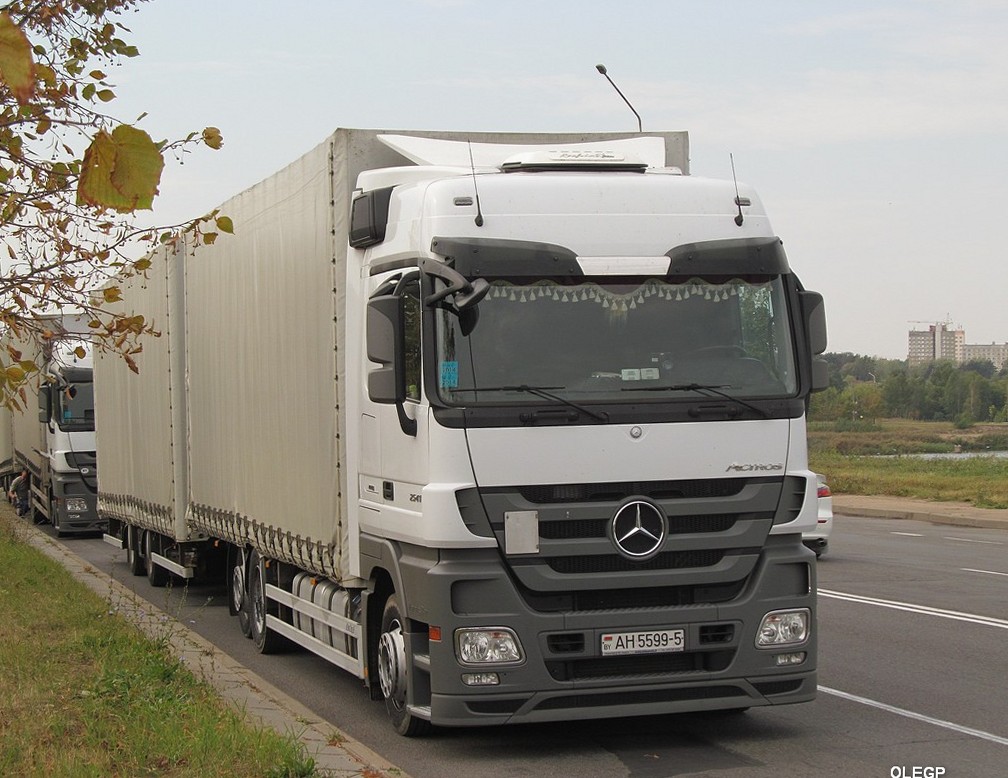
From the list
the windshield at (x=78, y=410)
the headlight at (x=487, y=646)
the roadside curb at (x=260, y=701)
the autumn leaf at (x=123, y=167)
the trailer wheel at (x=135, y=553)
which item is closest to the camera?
the autumn leaf at (x=123, y=167)

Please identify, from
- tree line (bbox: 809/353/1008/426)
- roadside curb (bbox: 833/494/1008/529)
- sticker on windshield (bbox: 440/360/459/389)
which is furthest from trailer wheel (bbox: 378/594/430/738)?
tree line (bbox: 809/353/1008/426)

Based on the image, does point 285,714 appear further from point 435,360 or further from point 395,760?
point 435,360

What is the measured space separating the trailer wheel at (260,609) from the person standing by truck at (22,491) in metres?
21.7

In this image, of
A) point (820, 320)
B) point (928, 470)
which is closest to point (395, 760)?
point (820, 320)

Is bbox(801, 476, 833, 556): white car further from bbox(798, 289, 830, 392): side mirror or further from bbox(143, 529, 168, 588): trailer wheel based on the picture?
bbox(798, 289, 830, 392): side mirror

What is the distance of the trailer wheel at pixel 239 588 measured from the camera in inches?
504

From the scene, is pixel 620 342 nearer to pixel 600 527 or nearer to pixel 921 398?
pixel 600 527

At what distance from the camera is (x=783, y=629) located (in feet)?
26.0

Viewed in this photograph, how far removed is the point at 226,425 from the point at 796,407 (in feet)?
20.5

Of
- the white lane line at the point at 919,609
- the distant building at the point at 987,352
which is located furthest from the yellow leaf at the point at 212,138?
the distant building at the point at 987,352

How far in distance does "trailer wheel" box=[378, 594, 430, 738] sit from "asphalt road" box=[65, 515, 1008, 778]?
0.12 metres

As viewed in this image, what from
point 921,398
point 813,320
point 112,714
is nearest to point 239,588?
point 112,714

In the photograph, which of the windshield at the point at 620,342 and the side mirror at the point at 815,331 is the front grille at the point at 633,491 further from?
the side mirror at the point at 815,331

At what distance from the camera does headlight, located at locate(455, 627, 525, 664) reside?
755cm
